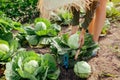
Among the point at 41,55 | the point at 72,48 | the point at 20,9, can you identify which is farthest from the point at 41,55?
the point at 20,9

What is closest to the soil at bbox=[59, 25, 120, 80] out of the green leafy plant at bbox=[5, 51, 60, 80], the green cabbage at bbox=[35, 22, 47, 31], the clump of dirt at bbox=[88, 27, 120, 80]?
the clump of dirt at bbox=[88, 27, 120, 80]

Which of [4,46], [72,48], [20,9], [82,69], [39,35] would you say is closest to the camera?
[82,69]

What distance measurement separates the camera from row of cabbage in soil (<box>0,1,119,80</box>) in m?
3.69

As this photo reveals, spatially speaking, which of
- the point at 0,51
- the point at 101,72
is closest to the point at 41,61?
the point at 0,51

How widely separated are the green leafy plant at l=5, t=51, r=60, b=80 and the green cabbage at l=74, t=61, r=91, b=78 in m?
0.23

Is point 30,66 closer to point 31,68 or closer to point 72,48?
point 31,68

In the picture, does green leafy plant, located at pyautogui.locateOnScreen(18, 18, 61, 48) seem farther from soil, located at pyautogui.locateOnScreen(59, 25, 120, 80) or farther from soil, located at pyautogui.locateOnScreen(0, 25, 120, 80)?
soil, located at pyautogui.locateOnScreen(59, 25, 120, 80)

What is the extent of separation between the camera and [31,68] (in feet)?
12.0

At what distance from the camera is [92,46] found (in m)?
4.02

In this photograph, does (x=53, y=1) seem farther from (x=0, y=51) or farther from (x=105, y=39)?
(x=105, y=39)

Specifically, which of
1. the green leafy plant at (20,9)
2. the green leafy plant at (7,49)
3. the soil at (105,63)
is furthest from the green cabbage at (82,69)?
the green leafy plant at (20,9)

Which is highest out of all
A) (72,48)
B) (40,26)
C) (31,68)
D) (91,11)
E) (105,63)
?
(91,11)

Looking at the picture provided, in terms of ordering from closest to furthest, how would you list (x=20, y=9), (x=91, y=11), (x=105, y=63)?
(x=91, y=11), (x=105, y=63), (x=20, y=9)

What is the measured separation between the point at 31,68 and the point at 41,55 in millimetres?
300
